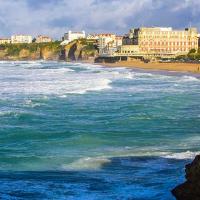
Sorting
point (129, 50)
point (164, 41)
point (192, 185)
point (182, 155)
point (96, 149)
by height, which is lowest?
point (96, 149)

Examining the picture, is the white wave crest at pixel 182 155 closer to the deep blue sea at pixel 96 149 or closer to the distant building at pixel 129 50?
the deep blue sea at pixel 96 149

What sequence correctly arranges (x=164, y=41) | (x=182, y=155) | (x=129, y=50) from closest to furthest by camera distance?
(x=182, y=155), (x=129, y=50), (x=164, y=41)

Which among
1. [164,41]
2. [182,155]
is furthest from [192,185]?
[164,41]

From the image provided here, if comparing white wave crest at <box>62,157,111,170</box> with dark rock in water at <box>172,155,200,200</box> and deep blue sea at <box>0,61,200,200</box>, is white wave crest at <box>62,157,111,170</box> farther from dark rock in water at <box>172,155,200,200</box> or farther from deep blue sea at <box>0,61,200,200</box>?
dark rock in water at <box>172,155,200,200</box>

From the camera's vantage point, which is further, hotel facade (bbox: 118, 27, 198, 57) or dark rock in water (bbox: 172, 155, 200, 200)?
hotel facade (bbox: 118, 27, 198, 57)

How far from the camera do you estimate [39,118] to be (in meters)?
28.7

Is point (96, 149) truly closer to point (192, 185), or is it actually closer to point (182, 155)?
point (182, 155)

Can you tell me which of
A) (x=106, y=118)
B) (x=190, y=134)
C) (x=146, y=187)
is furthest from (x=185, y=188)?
(x=106, y=118)

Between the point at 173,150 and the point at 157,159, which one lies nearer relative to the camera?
the point at 157,159

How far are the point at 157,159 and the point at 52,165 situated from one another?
11.0 ft

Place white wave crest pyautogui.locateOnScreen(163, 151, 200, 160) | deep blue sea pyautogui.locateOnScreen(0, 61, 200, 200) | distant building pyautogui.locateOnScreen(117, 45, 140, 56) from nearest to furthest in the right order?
deep blue sea pyautogui.locateOnScreen(0, 61, 200, 200)
white wave crest pyautogui.locateOnScreen(163, 151, 200, 160)
distant building pyautogui.locateOnScreen(117, 45, 140, 56)

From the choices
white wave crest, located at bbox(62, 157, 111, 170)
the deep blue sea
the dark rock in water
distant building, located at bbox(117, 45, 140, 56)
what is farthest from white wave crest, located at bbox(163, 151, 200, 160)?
distant building, located at bbox(117, 45, 140, 56)

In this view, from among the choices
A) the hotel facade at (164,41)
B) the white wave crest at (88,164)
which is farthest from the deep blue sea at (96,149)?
the hotel facade at (164,41)

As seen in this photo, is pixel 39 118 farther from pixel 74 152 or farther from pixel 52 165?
pixel 52 165
